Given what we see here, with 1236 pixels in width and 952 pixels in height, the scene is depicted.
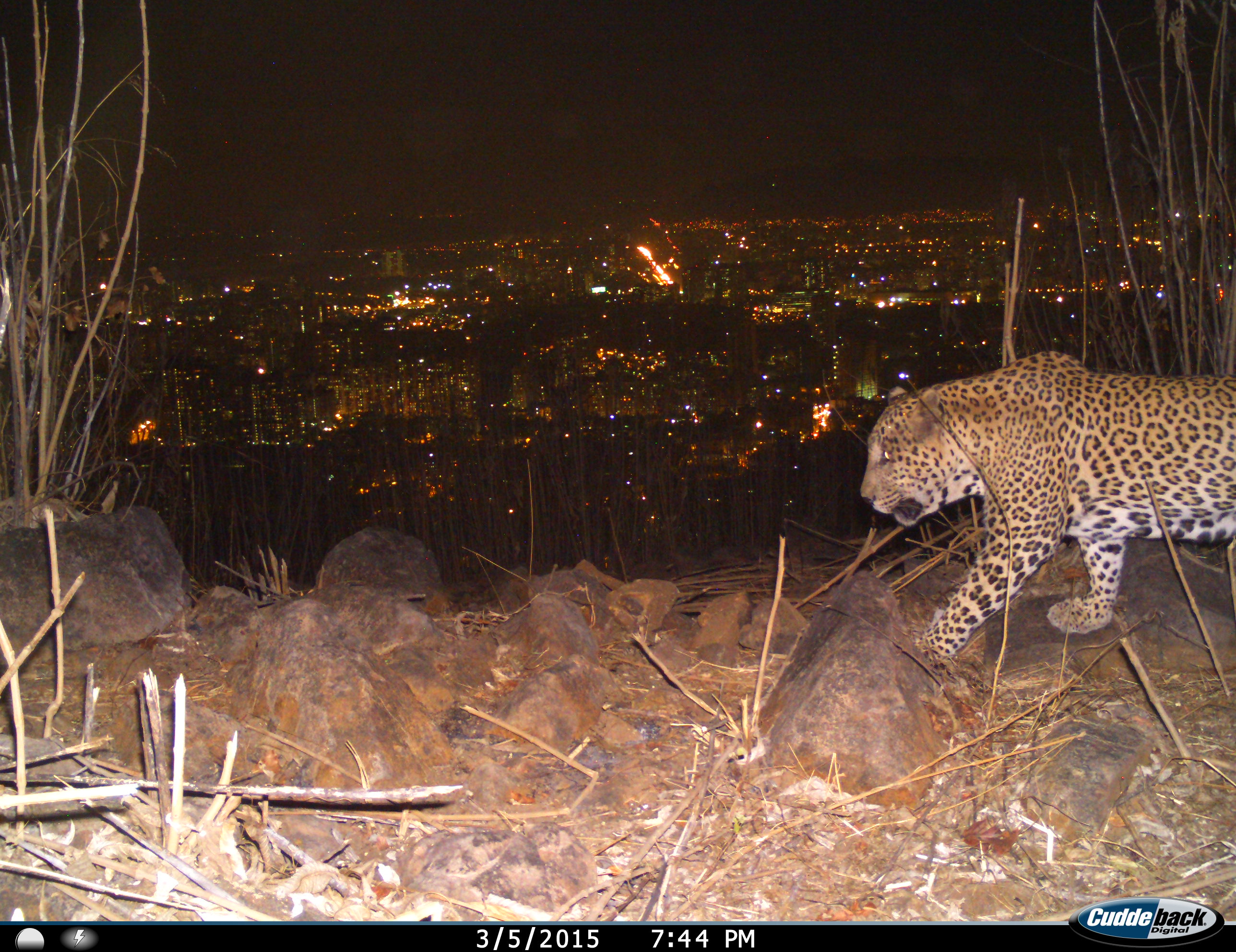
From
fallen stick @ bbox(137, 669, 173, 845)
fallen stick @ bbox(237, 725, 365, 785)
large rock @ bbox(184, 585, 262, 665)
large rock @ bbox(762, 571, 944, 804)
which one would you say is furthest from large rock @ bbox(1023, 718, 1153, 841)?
large rock @ bbox(184, 585, 262, 665)

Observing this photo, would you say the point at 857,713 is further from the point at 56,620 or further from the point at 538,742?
the point at 56,620

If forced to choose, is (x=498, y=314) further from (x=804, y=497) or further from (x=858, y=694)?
(x=858, y=694)

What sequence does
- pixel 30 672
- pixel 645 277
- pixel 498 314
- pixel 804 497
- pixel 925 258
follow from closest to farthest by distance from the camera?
pixel 30 672
pixel 804 497
pixel 925 258
pixel 498 314
pixel 645 277

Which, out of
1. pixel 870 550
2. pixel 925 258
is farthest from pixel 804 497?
pixel 870 550

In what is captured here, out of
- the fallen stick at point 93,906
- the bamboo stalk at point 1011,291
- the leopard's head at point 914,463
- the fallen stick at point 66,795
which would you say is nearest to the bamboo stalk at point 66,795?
the fallen stick at point 66,795

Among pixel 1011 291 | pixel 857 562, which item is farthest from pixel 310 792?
pixel 1011 291
